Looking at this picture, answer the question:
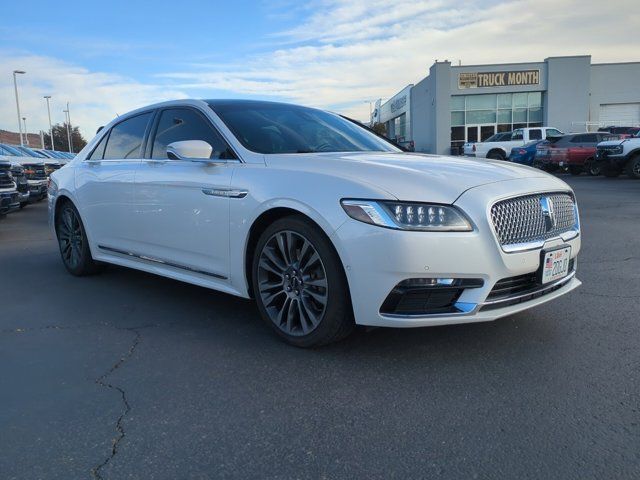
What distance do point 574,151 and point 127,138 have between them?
2026 centimetres

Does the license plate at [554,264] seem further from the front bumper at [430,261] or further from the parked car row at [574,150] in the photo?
the parked car row at [574,150]

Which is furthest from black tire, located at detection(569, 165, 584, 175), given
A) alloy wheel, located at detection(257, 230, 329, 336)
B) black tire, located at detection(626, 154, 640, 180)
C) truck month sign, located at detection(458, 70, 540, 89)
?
alloy wheel, located at detection(257, 230, 329, 336)

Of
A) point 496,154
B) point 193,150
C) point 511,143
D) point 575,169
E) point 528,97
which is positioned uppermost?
point 528,97

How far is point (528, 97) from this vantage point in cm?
3859

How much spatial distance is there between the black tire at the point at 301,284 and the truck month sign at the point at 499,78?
37871mm

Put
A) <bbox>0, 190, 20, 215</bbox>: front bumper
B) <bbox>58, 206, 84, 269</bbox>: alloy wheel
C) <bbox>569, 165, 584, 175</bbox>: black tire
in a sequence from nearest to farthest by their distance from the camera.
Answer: <bbox>58, 206, 84, 269</bbox>: alloy wheel → <bbox>0, 190, 20, 215</bbox>: front bumper → <bbox>569, 165, 584, 175</bbox>: black tire

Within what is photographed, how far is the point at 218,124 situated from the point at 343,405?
2.39 meters

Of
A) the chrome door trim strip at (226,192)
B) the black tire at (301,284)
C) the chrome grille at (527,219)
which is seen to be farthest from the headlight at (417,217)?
the chrome door trim strip at (226,192)

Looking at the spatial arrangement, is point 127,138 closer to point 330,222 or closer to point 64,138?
point 330,222

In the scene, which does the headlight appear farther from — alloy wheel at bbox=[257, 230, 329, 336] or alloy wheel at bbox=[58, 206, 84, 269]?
alloy wheel at bbox=[58, 206, 84, 269]

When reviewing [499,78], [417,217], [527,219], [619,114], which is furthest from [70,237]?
[619,114]

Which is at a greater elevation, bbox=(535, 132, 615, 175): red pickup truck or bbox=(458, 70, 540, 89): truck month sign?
bbox=(458, 70, 540, 89): truck month sign

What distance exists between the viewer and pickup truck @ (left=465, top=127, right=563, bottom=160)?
28.3m

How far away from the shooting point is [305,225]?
347 centimetres
